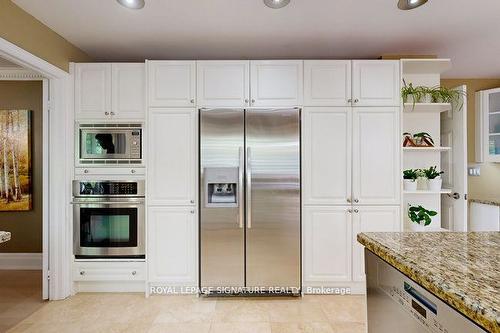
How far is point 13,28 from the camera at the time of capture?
211 centimetres

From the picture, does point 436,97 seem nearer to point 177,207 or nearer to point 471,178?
point 471,178

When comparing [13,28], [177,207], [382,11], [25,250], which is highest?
[382,11]

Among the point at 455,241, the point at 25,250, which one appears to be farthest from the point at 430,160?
the point at 25,250

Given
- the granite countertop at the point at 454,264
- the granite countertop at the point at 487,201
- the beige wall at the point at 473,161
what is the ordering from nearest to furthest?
1. the granite countertop at the point at 454,264
2. the granite countertop at the point at 487,201
3. the beige wall at the point at 473,161

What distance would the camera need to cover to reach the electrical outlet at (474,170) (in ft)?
12.8

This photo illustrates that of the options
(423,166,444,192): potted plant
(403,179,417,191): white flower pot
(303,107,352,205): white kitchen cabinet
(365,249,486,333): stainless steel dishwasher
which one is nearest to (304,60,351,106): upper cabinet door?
(303,107,352,205): white kitchen cabinet

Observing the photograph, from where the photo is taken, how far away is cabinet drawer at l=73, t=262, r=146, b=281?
2.79m

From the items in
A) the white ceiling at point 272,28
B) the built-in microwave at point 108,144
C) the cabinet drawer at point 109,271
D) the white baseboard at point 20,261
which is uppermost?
the white ceiling at point 272,28

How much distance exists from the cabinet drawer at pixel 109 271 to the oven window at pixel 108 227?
0.18 meters

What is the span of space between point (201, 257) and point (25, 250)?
8.15 feet

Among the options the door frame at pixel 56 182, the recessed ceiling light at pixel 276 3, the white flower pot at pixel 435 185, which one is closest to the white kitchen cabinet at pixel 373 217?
the white flower pot at pixel 435 185

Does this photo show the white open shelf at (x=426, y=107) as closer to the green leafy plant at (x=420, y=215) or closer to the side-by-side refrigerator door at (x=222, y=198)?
the green leafy plant at (x=420, y=215)

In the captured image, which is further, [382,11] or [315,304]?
[315,304]

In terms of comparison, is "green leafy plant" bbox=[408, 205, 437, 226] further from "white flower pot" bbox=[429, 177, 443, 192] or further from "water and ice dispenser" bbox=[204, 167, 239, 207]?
"water and ice dispenser" bbox=[204, 167, 239, 207]
